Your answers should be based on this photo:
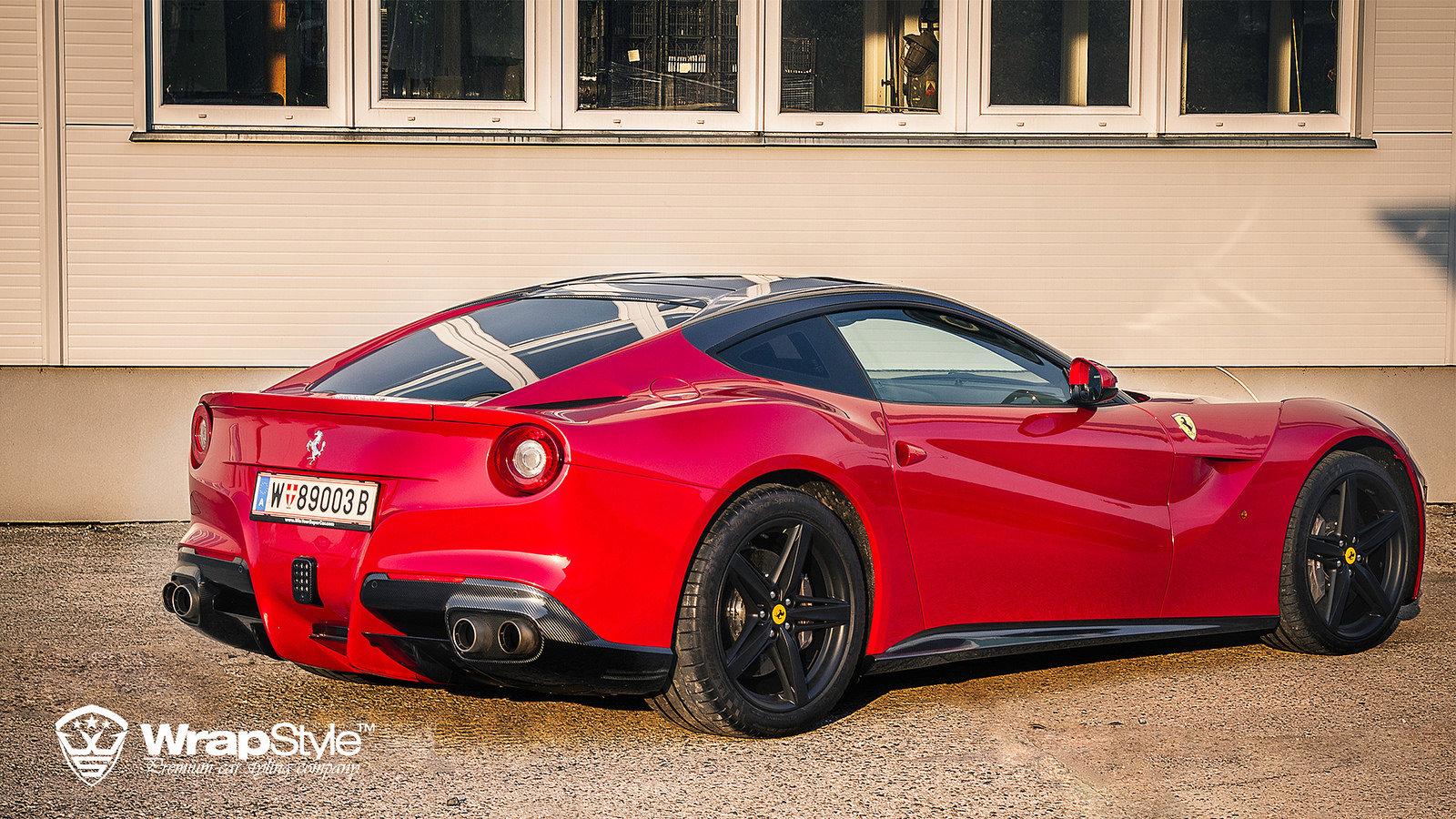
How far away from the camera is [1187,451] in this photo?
5027 millimetres

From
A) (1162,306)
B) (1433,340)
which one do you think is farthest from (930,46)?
(1433,340)

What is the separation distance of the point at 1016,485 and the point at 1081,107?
203 inches

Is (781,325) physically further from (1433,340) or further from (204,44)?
(1433,340)

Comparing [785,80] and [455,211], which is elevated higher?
[785,80]

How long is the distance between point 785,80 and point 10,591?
17.2ft

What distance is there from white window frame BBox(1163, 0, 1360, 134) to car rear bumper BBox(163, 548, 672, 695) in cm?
659

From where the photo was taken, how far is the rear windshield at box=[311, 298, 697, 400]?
13.1 feet

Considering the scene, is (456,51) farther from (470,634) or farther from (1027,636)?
(470,634)

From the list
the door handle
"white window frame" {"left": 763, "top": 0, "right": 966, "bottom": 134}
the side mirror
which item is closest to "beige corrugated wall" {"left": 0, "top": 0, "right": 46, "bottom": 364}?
"white window frame" {"left": 763, "top": 0, "right": 966, "bottom": 134}

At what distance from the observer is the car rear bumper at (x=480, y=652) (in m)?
3.63

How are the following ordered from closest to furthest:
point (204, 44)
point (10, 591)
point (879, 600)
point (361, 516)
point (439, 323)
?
point (361, 516), point (879, 600), point (439, 323), point (10, 591), point (204, 44)

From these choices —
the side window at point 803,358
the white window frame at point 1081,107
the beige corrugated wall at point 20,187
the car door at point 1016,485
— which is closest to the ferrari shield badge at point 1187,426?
the car door at point 1016,485

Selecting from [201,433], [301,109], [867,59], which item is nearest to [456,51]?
[301,109]

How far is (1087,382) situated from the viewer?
4.86 m
